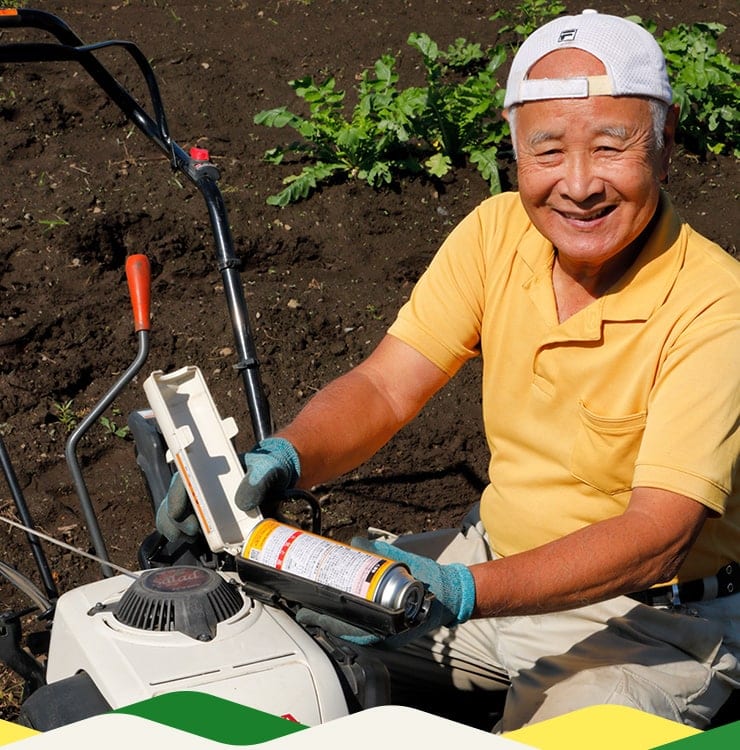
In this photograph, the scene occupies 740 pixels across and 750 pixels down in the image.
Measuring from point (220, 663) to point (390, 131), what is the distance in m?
3.58

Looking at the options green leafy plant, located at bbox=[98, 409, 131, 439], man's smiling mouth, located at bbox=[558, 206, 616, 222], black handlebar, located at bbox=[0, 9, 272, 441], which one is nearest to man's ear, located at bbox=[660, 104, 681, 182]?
man's smiling mouth, located at bbox=[558, 206, 616, 222]

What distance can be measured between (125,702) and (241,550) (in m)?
0.32

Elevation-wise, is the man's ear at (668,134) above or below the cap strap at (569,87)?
below

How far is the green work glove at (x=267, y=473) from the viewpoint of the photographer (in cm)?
202

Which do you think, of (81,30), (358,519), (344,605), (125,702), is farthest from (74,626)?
(81,30)

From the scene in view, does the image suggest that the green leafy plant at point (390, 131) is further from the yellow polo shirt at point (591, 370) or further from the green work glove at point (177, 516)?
the green work glove at point (177, 516)

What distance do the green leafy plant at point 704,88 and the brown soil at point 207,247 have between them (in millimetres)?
118

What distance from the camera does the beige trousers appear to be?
2.22 meters

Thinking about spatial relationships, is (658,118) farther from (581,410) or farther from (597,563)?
(597,563)

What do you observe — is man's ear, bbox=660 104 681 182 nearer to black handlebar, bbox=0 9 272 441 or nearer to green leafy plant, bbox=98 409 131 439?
black handlebar, bbox=0 9 272 441

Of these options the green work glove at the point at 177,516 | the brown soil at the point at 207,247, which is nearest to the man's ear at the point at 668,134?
the green work glove at the point at 177,516

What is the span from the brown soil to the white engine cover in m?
1.53

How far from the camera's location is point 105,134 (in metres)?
5.36

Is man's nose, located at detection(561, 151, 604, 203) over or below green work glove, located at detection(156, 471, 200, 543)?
over
